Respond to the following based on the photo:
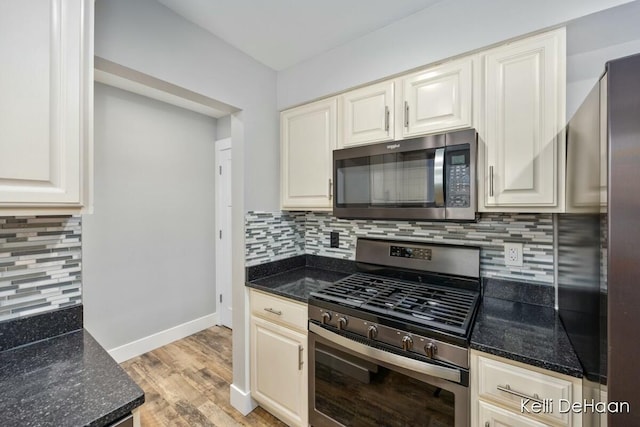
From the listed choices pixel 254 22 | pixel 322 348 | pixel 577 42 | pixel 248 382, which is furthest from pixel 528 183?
pixel 248 382

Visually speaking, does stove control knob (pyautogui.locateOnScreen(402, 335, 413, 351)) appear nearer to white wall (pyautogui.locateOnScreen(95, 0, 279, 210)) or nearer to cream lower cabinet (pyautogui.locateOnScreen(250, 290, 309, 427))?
cream lower cabinet (pyautogui.locateOnScreen(250, 290, 309, 427))

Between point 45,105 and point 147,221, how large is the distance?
2.06m

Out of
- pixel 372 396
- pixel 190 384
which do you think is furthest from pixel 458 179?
pixel 190 384

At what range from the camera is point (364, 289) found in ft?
5.43

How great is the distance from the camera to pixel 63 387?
85cm

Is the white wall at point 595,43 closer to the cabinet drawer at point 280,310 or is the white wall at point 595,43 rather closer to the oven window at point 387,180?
the oven window at point 387,180

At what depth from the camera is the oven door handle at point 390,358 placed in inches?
44.8

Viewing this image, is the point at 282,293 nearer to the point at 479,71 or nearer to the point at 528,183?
the point at 528,183

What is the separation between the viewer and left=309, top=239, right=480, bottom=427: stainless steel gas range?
1.15 meters

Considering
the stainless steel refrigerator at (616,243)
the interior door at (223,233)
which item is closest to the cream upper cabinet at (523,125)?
the stainless steel refrigerator at (616,243)

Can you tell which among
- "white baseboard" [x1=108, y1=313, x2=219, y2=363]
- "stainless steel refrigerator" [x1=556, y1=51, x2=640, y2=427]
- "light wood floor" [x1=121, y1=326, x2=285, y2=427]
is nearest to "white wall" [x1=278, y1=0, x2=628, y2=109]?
"stainless steel refrigerator" [x1=556, y1=51, x2=640, y2=427]

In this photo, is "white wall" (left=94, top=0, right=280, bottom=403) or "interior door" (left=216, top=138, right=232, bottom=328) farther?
"interior door" (left=216, top=138, right=232, bottom=328)

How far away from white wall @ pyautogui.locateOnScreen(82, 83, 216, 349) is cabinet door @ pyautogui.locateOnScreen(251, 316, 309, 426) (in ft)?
4.81

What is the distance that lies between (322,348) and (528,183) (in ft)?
4.28
